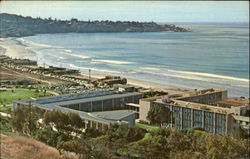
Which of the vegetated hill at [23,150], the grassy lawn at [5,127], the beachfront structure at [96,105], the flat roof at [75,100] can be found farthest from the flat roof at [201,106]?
the vegetated hill at [23,150]

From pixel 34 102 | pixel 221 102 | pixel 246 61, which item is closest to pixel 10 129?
pixel 34 102

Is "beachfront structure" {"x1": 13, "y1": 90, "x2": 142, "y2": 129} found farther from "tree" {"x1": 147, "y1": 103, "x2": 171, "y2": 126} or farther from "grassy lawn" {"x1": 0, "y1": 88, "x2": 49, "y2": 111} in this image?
"grassy lawn" {"x1": 0, "y1": 88, "x2": 49, "y2": 111}

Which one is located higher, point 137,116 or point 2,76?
point 2,76

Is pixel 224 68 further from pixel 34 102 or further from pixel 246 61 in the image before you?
pixel 34 102

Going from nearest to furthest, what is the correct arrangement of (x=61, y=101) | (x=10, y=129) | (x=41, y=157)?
(x=41, y=157), (x=10, y=129), (x=61, y=101)

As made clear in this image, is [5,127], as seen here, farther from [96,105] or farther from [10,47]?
[10,47]

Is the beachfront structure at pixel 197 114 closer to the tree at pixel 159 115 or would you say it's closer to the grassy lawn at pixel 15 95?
the tree at pixel 159 115
